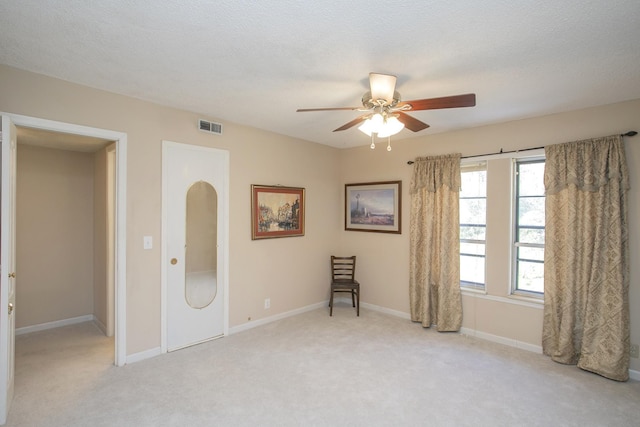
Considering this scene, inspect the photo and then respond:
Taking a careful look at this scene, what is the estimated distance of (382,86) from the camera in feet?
7.36

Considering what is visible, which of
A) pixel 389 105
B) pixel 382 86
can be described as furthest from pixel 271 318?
pixel 382 86

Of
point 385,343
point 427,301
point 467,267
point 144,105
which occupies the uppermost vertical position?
point 144,105

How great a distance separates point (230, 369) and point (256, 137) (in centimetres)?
261

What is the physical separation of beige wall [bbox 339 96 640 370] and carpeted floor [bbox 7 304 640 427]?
1.07ft

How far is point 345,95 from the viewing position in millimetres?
2869

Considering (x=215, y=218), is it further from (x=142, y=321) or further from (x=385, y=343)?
(x=385, y=343)

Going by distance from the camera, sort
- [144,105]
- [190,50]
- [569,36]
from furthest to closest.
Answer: [144,105] → [190,50] → [569,36]

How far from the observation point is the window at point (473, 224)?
12.9 ft

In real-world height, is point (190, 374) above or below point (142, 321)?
below

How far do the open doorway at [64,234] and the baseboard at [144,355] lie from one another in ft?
3.13

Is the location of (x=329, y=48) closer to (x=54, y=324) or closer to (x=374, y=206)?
(x=374, y=206)

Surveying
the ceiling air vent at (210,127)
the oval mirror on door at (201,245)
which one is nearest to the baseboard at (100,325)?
the oval mirror on door at (201,245)

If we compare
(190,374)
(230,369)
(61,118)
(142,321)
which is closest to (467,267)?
(230,369)

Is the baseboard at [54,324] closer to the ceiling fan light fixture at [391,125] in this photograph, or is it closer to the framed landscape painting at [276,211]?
the framed landscape painting at [276,211]
